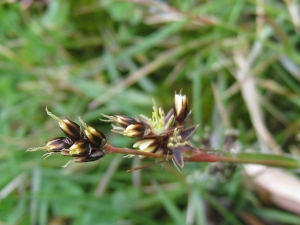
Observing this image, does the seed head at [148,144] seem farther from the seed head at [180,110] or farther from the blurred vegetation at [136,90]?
the blurred vegetation at [136,90]

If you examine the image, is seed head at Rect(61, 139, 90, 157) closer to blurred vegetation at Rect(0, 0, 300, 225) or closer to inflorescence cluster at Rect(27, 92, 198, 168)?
inflorescence cluster at Rect(27, 92, 198, 168)

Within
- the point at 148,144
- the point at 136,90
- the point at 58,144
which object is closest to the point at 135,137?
the point at 148,144

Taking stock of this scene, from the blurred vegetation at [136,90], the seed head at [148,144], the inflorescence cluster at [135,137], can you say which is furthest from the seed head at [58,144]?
the blurred vegetation at [136,90]


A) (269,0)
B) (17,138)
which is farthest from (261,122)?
(17,138)

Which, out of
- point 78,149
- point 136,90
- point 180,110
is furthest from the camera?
point 136,90

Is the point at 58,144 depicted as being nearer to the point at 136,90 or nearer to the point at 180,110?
the point at 180,110

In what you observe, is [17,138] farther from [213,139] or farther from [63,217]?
[213,139]

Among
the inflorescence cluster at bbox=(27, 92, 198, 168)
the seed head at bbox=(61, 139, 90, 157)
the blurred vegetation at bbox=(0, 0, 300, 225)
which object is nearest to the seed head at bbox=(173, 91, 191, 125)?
the inflorescence cluster at bbox=(27, 92, 198, 168)
